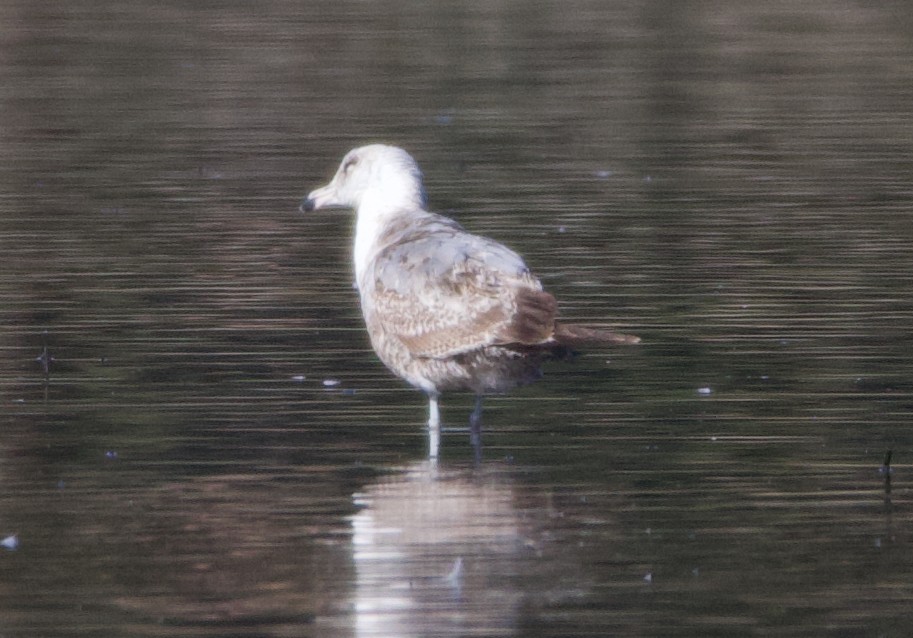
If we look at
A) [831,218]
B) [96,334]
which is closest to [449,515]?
[96,334]

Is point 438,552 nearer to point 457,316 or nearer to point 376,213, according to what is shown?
point 457,316

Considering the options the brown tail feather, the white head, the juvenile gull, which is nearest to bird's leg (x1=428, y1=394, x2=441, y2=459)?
the juvenile gull

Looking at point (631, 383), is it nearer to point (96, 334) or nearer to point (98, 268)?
point (96, 334)

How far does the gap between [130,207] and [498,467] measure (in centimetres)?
800

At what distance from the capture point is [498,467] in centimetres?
904

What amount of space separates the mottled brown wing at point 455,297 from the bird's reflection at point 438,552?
609mm

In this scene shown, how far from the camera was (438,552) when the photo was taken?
7.67 metres

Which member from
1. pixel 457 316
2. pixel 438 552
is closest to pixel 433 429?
pixel 457 316

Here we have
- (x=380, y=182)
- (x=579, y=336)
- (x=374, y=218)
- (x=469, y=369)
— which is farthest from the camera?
(x=380, y=182)

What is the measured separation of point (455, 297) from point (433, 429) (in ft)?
2.15

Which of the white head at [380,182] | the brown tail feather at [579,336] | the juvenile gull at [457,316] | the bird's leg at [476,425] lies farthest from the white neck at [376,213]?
the brown tail feather at [579,336]

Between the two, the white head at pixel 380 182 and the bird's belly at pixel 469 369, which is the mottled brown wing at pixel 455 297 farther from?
the white head at pixel 380 182

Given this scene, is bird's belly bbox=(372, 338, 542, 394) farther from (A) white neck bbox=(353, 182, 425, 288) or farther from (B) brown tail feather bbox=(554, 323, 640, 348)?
→ (A) white neck bbox=(353, 182, 425, 288)

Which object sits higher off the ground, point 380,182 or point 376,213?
point 380,182
